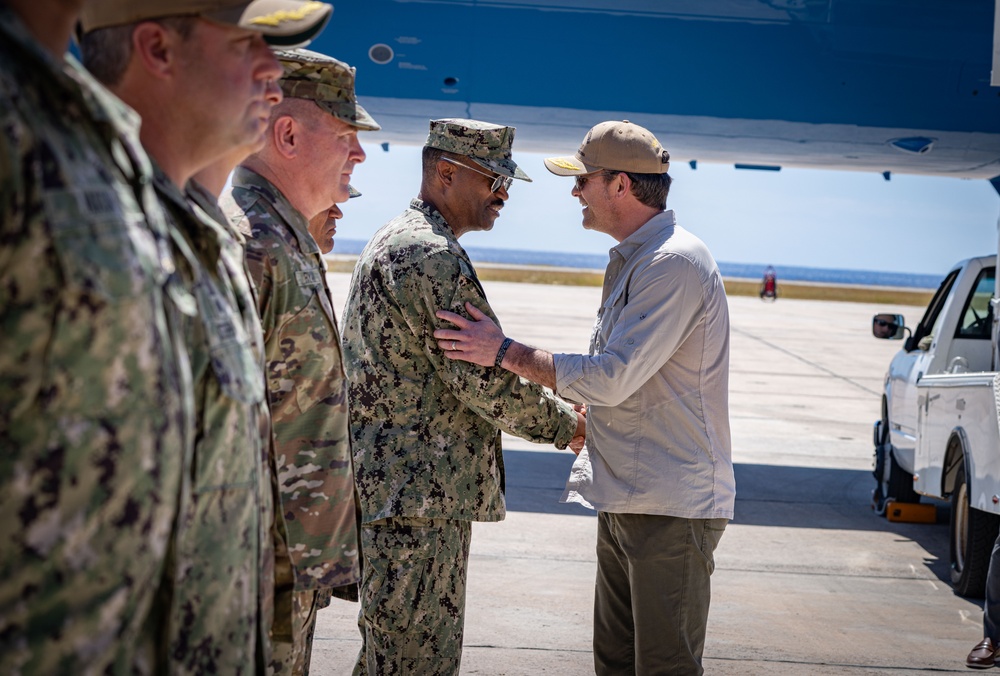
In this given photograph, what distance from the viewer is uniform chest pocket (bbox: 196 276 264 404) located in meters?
1.65

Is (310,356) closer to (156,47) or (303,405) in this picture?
(303,405)

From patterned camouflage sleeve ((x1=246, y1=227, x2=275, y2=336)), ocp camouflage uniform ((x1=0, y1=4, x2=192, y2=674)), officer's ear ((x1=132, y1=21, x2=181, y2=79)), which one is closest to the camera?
ocp camouflage uniform ((x1=0, y1=4, x2=192, y2=674))

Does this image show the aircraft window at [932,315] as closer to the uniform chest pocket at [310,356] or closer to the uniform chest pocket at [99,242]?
the uniform chest pocket at [310,356]

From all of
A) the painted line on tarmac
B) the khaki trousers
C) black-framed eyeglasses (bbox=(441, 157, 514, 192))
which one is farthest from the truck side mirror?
the painted line on tarmac

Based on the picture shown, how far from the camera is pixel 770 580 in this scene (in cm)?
625

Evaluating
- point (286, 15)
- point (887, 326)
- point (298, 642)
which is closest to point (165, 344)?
point (286, 15)

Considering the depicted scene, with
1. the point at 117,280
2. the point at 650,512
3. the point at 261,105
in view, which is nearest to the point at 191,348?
the point at 117,280

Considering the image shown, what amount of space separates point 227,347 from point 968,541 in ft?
17.6

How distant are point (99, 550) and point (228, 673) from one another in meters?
0.41

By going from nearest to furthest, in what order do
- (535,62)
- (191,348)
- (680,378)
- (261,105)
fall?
(191,348), (261,105), (680,378), (535,62)

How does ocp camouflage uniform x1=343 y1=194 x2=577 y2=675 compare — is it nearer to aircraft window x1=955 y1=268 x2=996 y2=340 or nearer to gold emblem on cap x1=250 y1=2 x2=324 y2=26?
gold emblem on cap x1=250 y1=2 x2=324 y2=26

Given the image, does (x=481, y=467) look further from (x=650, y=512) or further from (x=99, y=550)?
(x=99, y=550)

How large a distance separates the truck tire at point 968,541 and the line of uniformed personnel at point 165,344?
14.4 ft

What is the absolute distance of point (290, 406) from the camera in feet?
8.56
